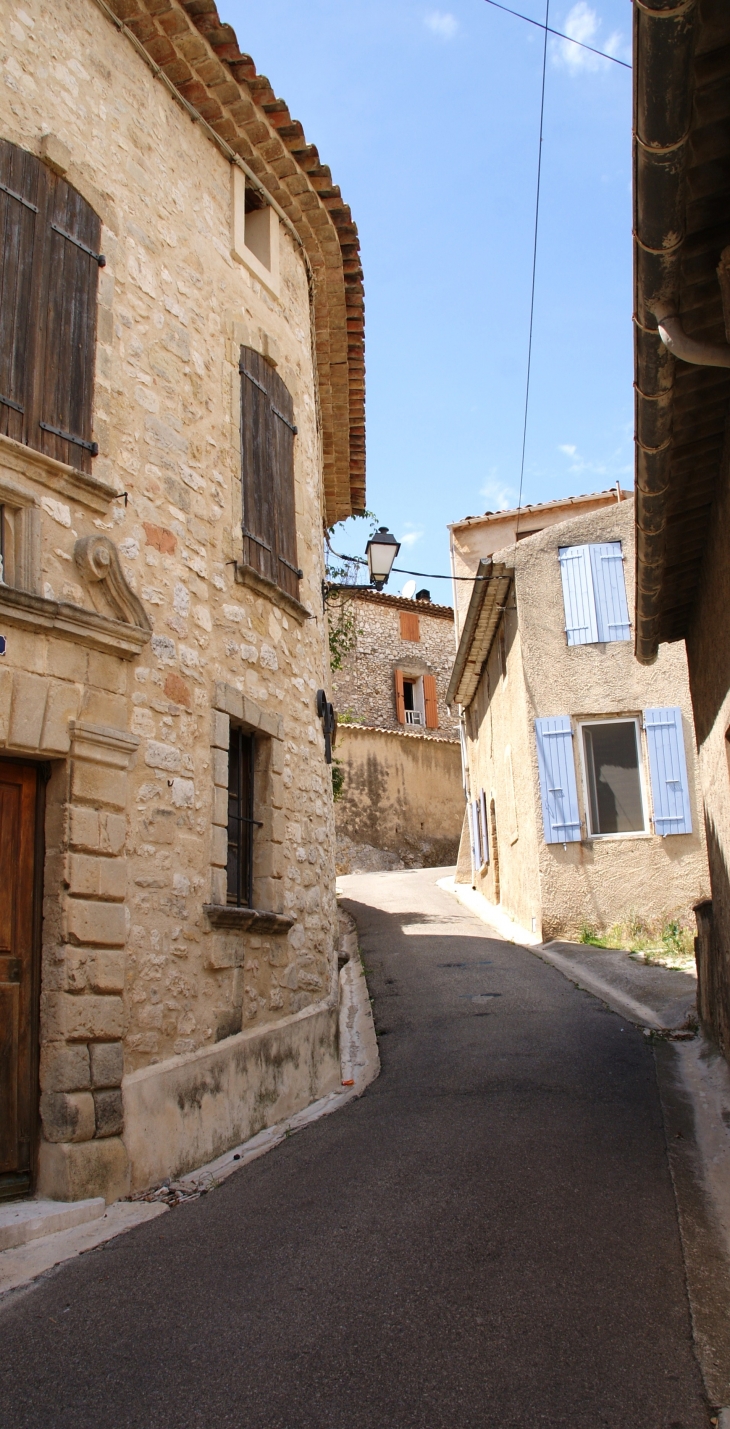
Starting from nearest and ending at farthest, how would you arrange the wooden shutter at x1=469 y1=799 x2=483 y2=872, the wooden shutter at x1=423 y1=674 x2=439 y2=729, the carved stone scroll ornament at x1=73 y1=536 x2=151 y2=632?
the carved stone scroll ornament at x1=73 y1=536 x2=151 y2=632, the wooden shutter at x1=469 y1=799 x2=483 y2=872, the wooden shutter at x1=423 y1=674 x2=439 y2=729

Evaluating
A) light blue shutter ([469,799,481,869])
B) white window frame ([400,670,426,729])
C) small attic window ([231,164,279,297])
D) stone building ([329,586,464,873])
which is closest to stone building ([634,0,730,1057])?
small attic window ([231,164,279,297])

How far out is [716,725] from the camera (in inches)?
239

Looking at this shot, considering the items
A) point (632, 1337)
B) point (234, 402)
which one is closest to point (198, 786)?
point (234, 402)

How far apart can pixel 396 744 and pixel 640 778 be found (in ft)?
45.6

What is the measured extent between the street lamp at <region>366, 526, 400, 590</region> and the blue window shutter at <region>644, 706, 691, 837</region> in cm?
450

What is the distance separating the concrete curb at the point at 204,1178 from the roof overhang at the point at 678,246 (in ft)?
12.5

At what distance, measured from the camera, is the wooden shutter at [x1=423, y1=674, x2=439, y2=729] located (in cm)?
3172

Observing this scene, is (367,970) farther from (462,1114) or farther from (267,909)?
(462,1114)

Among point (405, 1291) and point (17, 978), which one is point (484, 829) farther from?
point (405, 1291)

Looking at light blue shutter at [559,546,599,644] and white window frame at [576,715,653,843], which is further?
light blue shutter at [559,546,599,644]

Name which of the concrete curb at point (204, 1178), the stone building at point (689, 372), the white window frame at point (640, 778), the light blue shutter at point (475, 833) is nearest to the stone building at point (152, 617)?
the concrete curb at point (204, 1178)

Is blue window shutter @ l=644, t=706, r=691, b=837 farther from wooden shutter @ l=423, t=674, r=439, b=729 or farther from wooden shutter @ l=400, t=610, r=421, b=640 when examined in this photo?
wooden shutter @ l=400, t=610, r=421, b=640

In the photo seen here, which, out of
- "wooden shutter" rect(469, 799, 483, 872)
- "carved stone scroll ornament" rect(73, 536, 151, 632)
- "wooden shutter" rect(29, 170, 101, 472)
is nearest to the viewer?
"carved stone scroll ornament" rect(73, 536, 151, 632)

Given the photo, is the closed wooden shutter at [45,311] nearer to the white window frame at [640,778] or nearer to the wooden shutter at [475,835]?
the white window frame at [640,778]
